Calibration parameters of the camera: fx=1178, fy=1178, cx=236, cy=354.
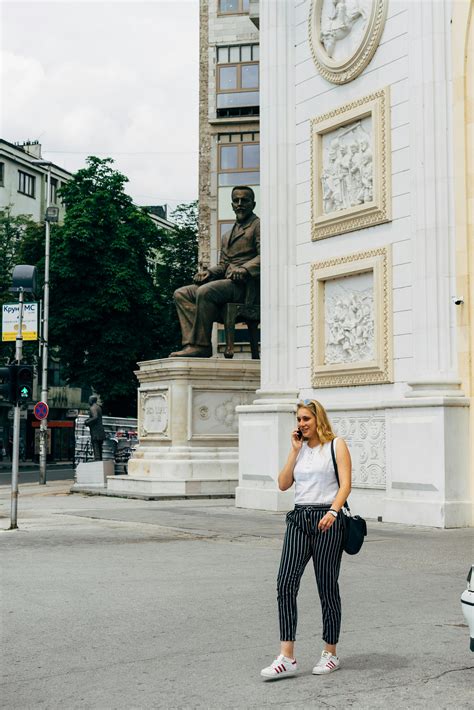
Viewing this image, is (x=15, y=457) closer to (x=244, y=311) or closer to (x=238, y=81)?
(x=244, y=311)

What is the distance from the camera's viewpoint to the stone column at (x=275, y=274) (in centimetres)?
2238

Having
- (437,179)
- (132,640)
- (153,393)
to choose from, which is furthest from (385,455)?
(132,640)

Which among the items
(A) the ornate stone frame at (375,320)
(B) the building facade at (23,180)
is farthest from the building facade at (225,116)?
(A) the ornate stone frame at (375,320)

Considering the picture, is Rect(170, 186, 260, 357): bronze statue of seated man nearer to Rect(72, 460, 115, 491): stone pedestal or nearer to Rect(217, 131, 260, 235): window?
Rect(72, 460, 115, 491): stone pedestal

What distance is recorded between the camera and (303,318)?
22.7 meters

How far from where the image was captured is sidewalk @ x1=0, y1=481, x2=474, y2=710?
6.60 m

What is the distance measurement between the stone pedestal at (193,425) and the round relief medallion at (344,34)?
297 inches

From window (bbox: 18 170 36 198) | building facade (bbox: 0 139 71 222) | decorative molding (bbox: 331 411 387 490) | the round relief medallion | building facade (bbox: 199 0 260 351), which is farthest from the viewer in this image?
window (bbox: 18 170 36 198)

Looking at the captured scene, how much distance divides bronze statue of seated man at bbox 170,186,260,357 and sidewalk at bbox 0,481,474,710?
34.4 ft

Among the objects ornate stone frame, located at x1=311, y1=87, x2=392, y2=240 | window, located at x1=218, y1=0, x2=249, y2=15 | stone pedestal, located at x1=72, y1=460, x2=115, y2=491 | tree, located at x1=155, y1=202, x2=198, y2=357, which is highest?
window, located at x1=218, y1=0, x2=249, y2=15

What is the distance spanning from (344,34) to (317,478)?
16.3m

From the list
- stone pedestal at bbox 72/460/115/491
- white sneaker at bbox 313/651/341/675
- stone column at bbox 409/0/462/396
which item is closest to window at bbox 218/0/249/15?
stone pedestal at bbox 72/460/115/491

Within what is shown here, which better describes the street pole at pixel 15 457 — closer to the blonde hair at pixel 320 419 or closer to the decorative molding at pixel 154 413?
the decorative molding at pixel 154 413

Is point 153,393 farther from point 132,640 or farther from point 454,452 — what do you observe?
point 132,640
